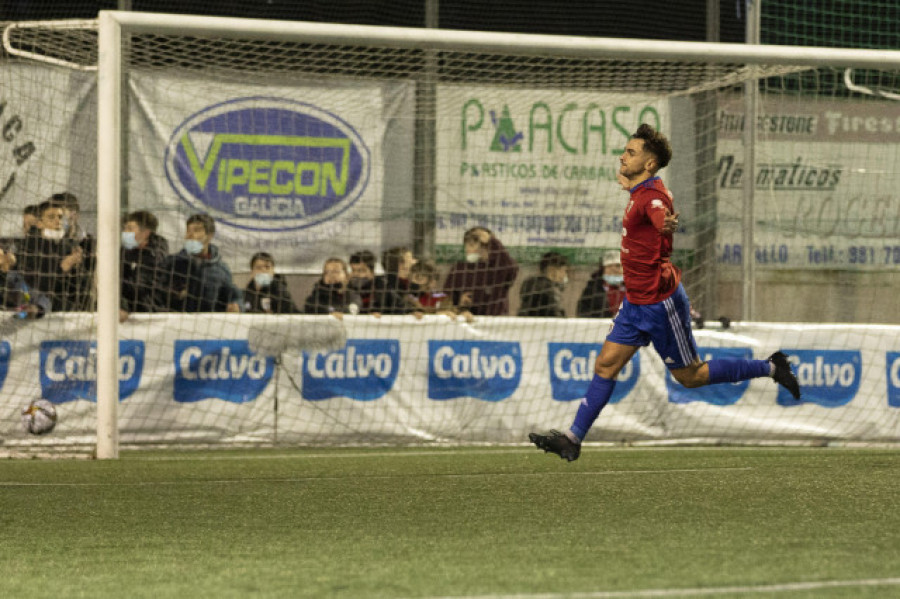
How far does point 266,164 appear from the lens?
1254cm

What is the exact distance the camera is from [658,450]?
966cm

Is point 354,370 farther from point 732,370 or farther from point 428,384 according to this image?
point 732,370

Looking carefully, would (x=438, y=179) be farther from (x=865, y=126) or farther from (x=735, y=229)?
(x=865, y=126)

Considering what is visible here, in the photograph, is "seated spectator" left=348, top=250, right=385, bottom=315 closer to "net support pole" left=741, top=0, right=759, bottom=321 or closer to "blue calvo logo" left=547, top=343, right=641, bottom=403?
"blue calvo logo" left=547, top=343, right=641, bottom=403

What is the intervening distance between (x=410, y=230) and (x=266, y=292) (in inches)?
76.9

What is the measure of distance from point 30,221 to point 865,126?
7121 millimetres

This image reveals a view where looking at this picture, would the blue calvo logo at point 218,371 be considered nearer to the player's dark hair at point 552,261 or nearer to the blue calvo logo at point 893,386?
the player's dark hair at point 552,261

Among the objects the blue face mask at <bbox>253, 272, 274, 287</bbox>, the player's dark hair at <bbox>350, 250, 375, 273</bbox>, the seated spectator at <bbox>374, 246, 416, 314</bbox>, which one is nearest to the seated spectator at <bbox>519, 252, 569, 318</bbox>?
the seated spectator at <bbox>374, 246, 416, 314</bbox>

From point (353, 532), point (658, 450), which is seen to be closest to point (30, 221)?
point (658, 450)

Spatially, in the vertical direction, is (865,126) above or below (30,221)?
above

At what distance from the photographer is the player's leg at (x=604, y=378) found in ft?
22.1

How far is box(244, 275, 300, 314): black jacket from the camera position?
10.6m

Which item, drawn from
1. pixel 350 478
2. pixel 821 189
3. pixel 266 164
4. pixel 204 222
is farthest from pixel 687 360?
pixel 821 189

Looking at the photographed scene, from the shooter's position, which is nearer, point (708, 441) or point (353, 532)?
point (353, 532)
